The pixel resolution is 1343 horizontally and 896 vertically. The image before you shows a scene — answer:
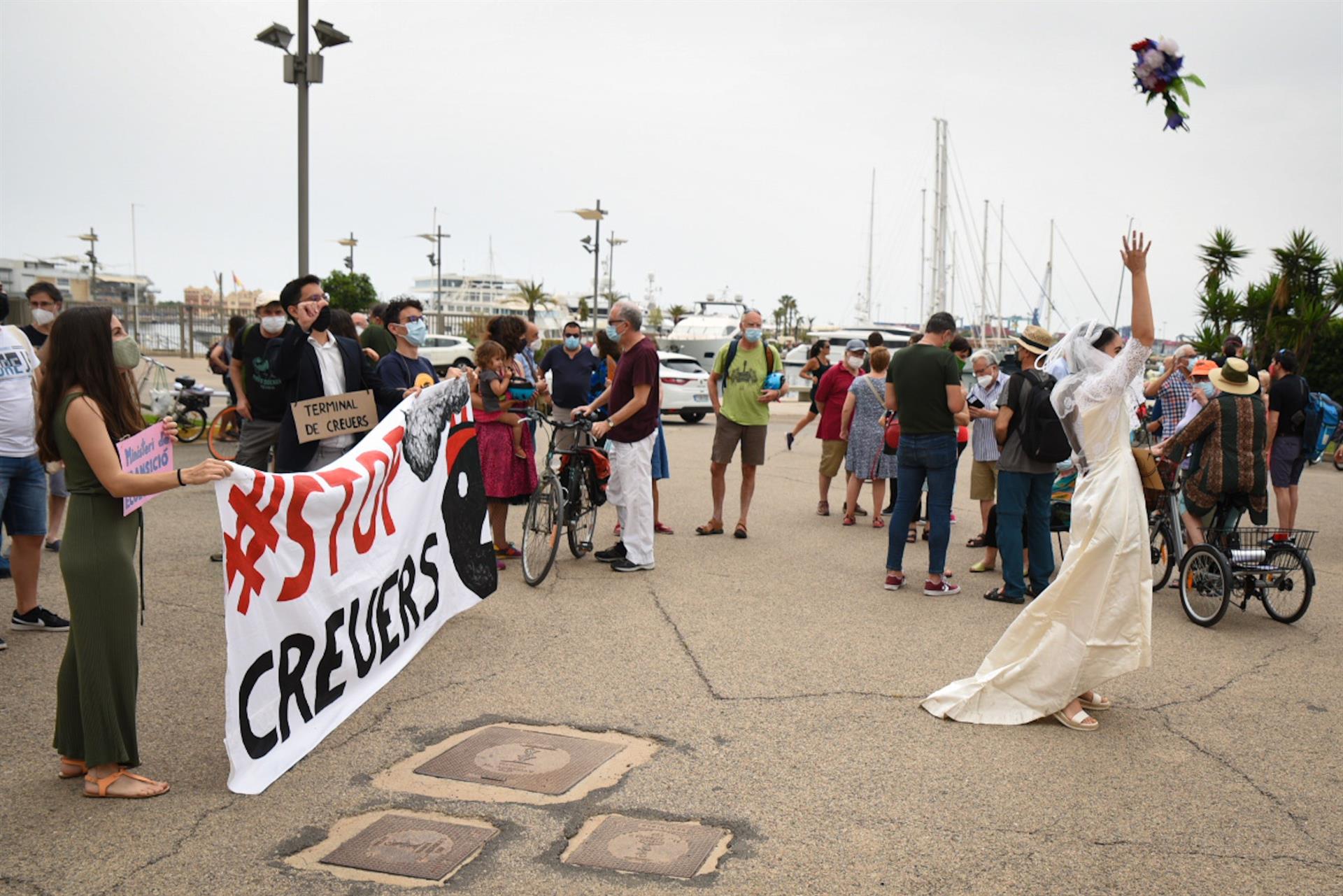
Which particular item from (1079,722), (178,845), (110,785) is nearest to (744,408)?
(1079,722)

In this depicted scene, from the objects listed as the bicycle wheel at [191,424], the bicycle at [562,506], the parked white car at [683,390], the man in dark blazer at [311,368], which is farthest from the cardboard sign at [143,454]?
the parked white car at [683,390]

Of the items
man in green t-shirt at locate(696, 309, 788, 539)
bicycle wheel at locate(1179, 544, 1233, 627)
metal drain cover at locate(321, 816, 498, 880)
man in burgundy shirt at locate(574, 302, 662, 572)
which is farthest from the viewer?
man in green t-shirt at locate(696, 309, 788, 539)

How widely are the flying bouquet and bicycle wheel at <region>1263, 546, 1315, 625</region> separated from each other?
3400 mm

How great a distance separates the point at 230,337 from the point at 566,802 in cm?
1159

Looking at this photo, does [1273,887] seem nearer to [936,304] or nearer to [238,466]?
[238,466]

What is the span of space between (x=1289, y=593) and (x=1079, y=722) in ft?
11.5

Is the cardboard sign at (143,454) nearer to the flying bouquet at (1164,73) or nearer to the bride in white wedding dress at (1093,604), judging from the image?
the bride in white wedding dress at (1093,604)

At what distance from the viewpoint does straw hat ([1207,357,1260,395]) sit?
8359 mm

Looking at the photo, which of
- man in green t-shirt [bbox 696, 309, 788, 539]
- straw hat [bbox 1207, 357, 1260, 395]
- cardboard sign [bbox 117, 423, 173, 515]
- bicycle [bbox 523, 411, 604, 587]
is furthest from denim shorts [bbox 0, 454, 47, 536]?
straw hat [bbox 1207, 357, 1260, 395]

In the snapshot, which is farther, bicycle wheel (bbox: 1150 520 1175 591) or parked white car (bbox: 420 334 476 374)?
parked white car (bbox: 420 334 476 374)

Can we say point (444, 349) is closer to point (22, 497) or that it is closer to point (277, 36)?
point (277, 36)

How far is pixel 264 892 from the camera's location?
3.60 m

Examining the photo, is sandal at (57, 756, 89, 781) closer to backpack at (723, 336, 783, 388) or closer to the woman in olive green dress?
the woman in olive green dress

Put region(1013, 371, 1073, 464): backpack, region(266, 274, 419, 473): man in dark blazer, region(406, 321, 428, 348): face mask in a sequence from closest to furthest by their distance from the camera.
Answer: region(266, 274, 419, 473): man in dark blazer → region(1013, 371, 1073, 464): backpack → region(406, 321, 428, 348): face mask
